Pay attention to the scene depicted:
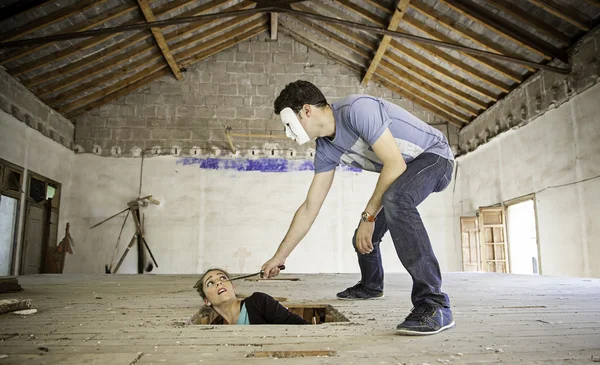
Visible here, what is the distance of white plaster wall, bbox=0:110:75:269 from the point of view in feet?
23.1

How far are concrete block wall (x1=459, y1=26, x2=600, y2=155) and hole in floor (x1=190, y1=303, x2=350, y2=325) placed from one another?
5.18 meters

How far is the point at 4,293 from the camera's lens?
10.8 feet

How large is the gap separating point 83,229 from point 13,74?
3.23 metres

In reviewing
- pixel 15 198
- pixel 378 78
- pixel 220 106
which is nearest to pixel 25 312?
pixel 15 198

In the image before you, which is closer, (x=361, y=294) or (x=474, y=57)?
(x=361, y=294)

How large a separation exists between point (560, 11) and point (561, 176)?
2.28m

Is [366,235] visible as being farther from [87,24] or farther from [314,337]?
[87,24]

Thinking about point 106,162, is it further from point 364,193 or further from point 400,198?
point 400,198

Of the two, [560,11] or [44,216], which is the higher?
[560,11]

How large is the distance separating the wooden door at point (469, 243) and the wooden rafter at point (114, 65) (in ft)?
19.7

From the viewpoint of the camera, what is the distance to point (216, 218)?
9.01m

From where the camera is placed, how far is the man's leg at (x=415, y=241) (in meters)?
1.75

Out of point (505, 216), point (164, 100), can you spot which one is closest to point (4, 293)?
point (164, 100)

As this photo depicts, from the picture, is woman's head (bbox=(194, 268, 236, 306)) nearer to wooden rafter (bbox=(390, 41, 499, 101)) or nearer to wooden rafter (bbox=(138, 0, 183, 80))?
wooden rafter (bbox=(138, 0, 183, 80))
